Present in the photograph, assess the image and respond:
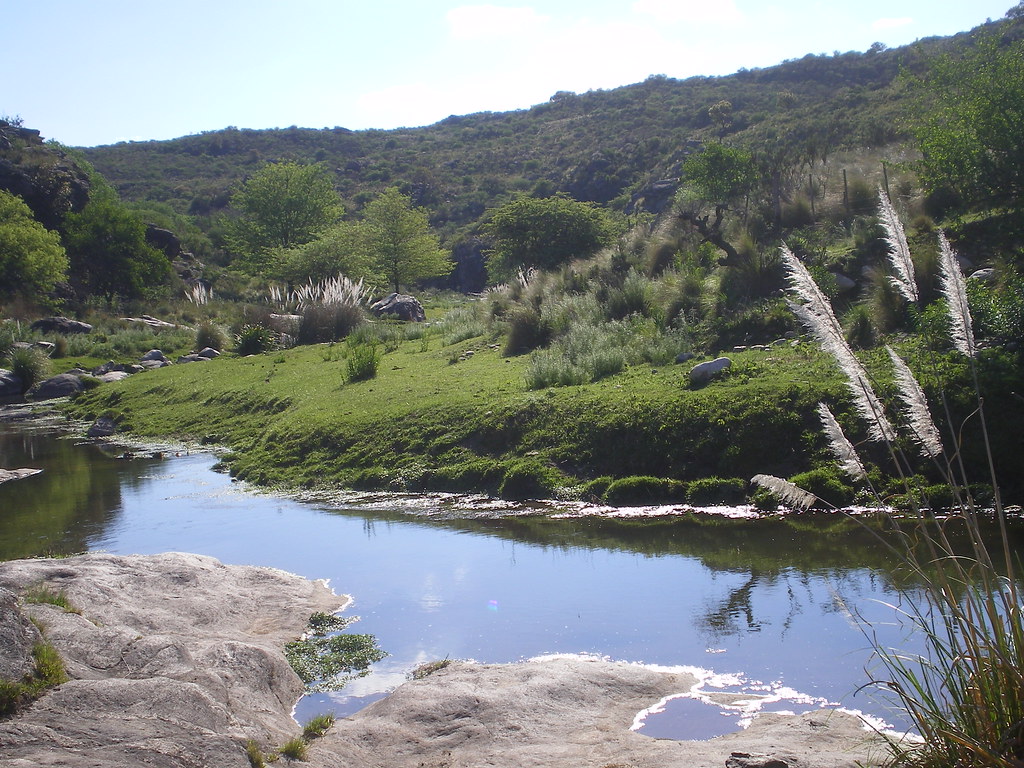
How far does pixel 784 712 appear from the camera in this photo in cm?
602

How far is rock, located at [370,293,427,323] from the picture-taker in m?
38.5

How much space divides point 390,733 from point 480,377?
13.8 m

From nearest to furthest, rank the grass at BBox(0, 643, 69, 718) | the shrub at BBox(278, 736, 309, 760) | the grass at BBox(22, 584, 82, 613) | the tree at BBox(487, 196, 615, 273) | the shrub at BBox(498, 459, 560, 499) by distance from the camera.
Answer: the grass at BBox(0, 643, 69, 718) → the shrub at BBox(278, 736, 309, 760) → the grass at BBox(22, 584, 82, 613) → the shrub at BBox(498, 459, 560, 499) → the tree at BBox(487, 196, 615, 273)

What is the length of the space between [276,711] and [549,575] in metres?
4.04

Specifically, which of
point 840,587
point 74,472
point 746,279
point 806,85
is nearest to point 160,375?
point 74,472

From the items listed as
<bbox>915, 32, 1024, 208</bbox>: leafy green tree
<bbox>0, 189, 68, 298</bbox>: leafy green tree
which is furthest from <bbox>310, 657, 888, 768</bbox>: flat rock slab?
<bbox>0, 189, 68, 298</bbox>: leafy green tree

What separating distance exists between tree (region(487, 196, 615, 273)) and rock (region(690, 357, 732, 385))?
64.1 ft

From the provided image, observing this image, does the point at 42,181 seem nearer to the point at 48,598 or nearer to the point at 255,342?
the point at 255,342

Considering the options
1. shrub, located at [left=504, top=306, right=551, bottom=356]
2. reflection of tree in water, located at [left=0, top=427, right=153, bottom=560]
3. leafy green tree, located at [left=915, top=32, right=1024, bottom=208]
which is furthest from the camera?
shrub, located at [left=504, top=306, right=551, bottom=356]

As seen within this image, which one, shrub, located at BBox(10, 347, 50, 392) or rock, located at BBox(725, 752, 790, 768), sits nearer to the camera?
rock, located at BBox(725, 752, 790, 768)

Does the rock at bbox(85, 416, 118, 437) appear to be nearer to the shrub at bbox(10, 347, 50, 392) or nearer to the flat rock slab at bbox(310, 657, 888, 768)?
the shrub at bbox(10, 347, 50, 392)

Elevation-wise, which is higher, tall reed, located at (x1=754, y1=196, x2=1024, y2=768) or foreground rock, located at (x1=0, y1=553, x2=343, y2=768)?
tall reed, located at (x1=754, y1=196, x2=1024, y2=768)

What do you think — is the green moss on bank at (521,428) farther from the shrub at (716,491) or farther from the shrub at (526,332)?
the shrub at (526,332)

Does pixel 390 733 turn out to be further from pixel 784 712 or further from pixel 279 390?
pixel 279 390
